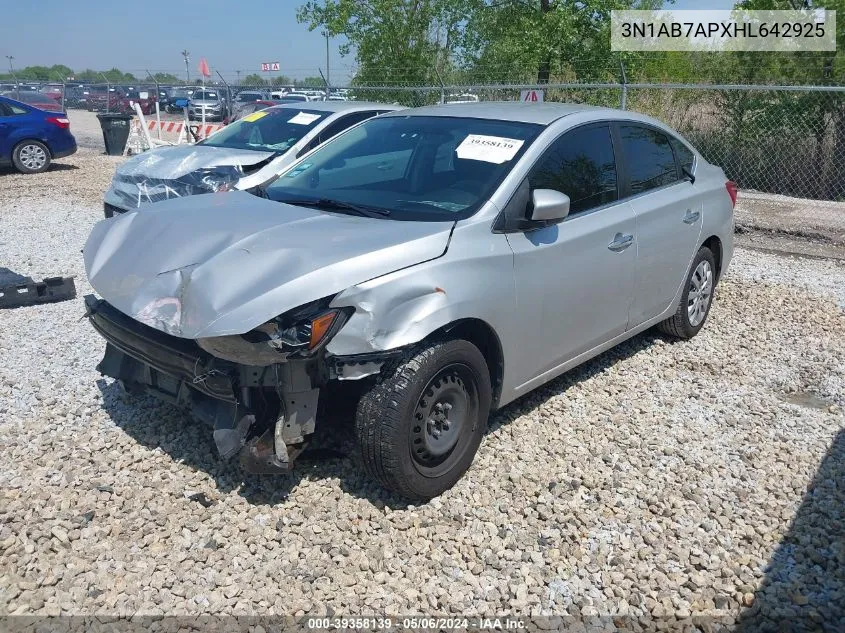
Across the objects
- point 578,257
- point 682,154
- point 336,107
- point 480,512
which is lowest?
point 480,512

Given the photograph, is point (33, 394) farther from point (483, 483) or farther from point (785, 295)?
point (785, 295)

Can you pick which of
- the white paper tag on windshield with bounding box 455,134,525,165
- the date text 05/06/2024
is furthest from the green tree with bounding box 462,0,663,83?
the date text 05/06/2024

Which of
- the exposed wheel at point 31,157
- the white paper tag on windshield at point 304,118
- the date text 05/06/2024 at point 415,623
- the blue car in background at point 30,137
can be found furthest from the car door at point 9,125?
the date text 05/06/2024 at point 415,623

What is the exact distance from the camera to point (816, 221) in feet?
35.4

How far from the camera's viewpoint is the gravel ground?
3061mm

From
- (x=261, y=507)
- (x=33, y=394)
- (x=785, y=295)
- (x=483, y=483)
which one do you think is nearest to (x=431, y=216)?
(x=483, y=483)

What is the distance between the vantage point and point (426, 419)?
3.46 m

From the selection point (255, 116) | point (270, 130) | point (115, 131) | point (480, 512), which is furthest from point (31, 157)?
point (480, 512)

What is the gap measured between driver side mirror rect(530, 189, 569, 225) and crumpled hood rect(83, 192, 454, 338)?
51cm

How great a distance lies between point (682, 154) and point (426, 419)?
3.48 m

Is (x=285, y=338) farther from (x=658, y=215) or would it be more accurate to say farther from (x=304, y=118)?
(x=304, y=118)

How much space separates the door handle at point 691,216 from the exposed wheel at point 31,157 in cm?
1379

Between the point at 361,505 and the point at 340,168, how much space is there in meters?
2.14

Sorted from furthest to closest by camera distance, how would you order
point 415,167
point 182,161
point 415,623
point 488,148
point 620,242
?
point 182,161 < point 620,242 < point 415,167 < point 488,148 < point 415,623
